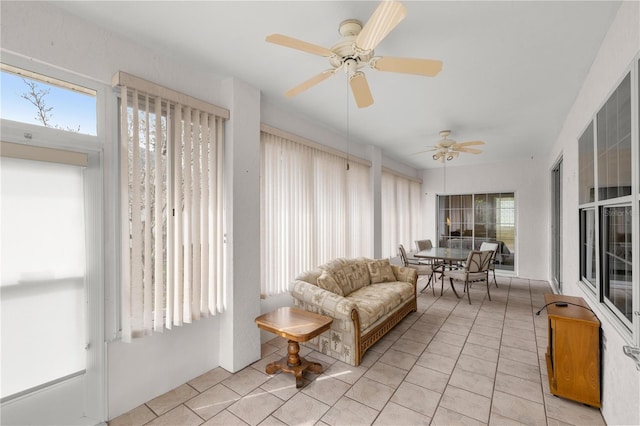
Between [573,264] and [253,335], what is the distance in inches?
148

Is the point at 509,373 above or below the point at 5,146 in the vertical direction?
below

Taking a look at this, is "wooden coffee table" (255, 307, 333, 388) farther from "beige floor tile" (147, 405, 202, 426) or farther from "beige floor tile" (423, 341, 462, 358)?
"beige floor tile" (423, 341, 462, 358)

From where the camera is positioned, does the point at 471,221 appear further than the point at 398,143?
Yes

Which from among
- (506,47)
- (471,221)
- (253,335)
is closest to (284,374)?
(253,335)

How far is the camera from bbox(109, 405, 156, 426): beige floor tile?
6.57 feet

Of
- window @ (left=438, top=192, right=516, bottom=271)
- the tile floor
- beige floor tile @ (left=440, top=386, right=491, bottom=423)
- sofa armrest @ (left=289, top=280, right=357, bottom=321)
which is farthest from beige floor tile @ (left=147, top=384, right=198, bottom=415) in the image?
window @ (left=438, top=192, right=516, bottom=271)

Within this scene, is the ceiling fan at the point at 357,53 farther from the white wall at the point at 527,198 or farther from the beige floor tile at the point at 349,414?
the white wall at the point at 527,198

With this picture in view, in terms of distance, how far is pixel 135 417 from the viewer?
6.76 ft

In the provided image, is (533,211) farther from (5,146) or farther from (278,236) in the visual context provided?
(5,146)

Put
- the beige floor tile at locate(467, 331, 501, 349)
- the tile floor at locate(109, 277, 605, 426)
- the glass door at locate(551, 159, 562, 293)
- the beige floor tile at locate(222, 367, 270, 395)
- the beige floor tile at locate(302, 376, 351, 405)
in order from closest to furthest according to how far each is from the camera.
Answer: the tile floor at locate(109, 277, 605, 426) → the beige floor tile at locate(302, 376, 351, 405) → the beige floor tile at locate(222, 367, 270, 395) → the beige floor tile at locate(467, 331, 501, 349) → the glass door at locate(551, 159, 562, 293)

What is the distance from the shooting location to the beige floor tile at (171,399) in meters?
2.17

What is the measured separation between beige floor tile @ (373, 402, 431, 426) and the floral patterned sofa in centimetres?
66

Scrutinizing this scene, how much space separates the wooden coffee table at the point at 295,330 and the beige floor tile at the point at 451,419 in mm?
Result: 1057

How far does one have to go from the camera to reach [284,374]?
2645 mm
